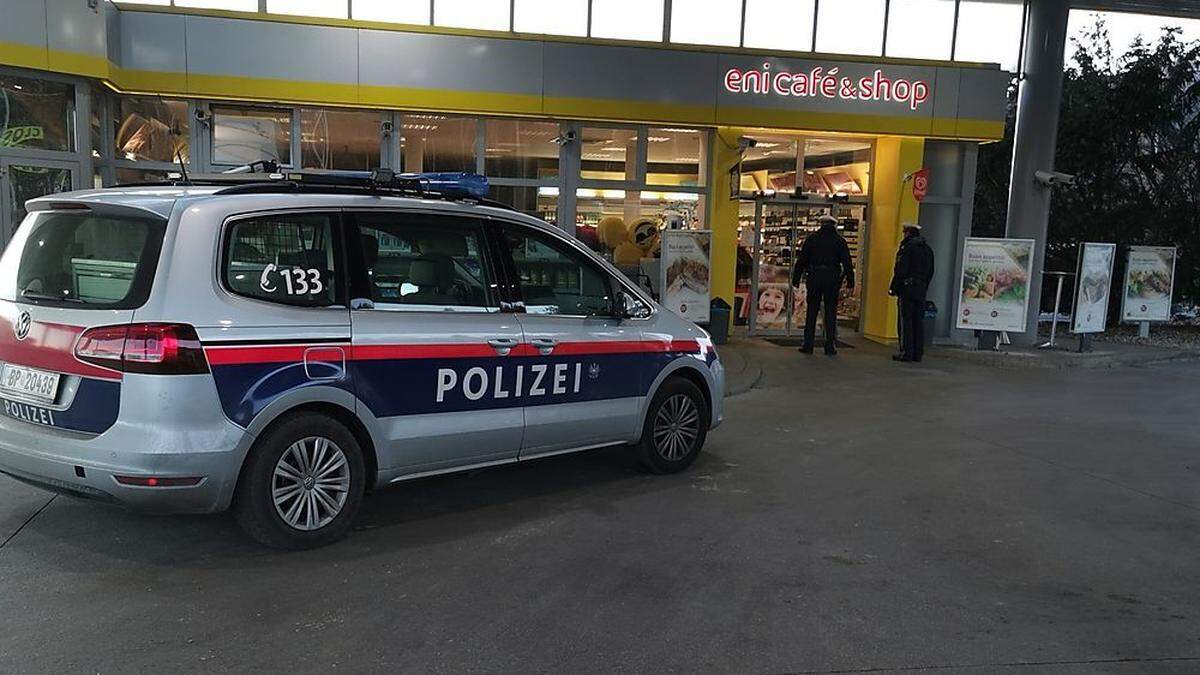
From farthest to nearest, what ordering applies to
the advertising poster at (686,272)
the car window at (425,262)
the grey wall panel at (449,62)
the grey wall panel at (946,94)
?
the grey wall panel at (946,94) < the advertising poster at (686,272) < the grey wall panel at (449,62) < the car window at (425,262)

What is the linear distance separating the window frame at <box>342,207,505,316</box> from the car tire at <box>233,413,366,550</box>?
734mm

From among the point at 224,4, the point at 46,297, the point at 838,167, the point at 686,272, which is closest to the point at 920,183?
the point at 838,167

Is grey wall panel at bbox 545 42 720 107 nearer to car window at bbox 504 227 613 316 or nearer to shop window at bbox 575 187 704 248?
shop window at bbox 575 187 704 248

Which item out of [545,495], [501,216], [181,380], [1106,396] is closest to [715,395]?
[545,495]

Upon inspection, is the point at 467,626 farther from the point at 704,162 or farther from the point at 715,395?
the point at 704,162

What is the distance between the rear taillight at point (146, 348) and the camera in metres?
4.17

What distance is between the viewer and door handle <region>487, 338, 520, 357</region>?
541 cm

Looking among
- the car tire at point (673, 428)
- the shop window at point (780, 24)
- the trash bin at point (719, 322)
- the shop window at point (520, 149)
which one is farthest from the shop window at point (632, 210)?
the car tire at point (673, 428)

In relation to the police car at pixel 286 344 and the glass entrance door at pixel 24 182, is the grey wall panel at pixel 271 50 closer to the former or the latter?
the glass entrance door at pixel 24 182

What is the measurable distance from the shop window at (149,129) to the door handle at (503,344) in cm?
931

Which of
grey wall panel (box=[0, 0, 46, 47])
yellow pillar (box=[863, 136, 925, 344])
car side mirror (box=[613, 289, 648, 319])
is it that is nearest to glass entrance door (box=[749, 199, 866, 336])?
yellow pillar (box=[863, 136, 925, 344])

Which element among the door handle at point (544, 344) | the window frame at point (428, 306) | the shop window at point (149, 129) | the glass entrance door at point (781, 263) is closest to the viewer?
the window frame at point (428, 306)

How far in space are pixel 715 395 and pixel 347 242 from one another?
3.17m

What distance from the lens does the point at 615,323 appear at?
244 inches
